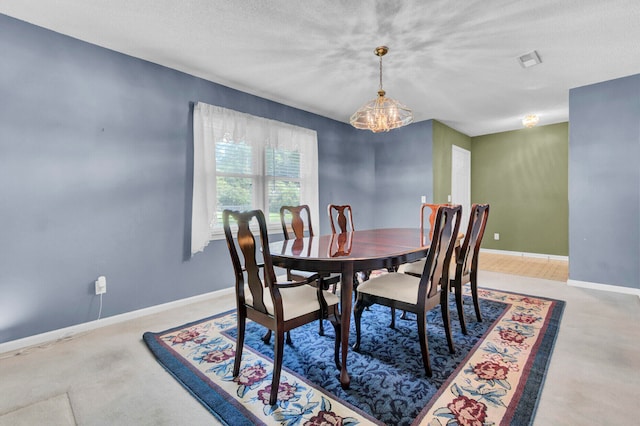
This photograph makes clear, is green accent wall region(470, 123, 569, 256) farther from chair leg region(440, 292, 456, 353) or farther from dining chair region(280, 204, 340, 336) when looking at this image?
chair leg region(440, 292, 456, 353)

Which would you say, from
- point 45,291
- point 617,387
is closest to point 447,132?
point 617,387

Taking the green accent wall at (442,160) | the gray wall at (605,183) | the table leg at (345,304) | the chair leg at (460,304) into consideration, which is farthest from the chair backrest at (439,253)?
the green accent wall at (442,160)

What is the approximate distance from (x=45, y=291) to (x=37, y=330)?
0.95 feet

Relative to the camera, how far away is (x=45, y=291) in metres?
2.24

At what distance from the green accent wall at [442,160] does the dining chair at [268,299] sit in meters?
3.54

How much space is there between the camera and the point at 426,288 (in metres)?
1.75

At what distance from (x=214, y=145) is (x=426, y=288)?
2582 mm

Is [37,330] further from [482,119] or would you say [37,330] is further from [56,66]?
[482,119]

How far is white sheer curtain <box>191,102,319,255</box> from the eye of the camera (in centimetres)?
306

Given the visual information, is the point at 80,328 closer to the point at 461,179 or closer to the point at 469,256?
the point at 469,256

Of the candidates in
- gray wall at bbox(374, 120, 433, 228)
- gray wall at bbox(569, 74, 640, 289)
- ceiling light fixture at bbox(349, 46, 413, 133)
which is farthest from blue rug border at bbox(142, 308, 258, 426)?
gray wall at bbox(569, 74, 640, 289)

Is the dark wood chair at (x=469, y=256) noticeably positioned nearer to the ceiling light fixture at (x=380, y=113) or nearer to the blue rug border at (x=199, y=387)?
the ceiling light fixture at (x=380, y=113)

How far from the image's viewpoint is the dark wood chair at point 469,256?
223cm

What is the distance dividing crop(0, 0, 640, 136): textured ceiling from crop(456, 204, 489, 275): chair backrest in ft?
4.63
